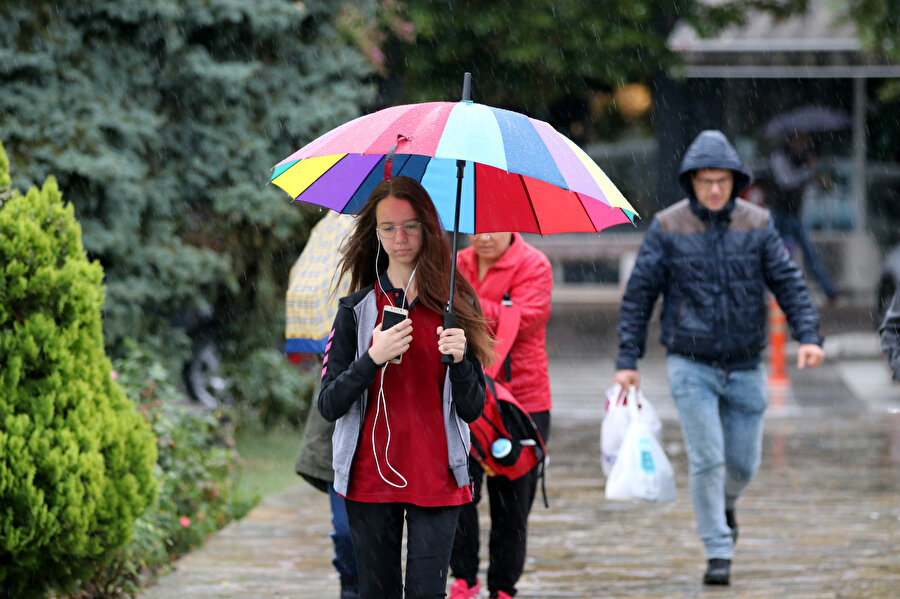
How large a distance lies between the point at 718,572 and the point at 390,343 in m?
2.94

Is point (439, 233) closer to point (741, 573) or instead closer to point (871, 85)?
point (741, 573)

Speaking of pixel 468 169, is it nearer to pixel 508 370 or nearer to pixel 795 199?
pixel 508 370

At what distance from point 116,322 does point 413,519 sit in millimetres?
5151

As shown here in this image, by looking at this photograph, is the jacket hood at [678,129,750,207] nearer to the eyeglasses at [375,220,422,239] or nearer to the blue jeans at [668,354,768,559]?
the blue jeans at [668,354,768,559]

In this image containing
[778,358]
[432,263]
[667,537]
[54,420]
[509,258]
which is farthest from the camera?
[778,358]

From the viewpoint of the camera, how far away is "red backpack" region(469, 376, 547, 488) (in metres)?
5.54

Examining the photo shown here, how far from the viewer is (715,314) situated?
20.7ft

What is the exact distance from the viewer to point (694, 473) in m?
6.37

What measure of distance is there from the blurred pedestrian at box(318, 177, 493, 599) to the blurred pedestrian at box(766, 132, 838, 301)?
16.3 meters

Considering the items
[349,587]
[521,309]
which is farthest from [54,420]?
[521,309]

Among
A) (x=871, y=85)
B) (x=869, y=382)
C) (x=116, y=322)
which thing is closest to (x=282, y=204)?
(x=116, y=322)

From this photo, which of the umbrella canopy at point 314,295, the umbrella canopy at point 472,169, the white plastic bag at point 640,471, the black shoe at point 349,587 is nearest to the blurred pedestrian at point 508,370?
the white plastic bag at point 640,471

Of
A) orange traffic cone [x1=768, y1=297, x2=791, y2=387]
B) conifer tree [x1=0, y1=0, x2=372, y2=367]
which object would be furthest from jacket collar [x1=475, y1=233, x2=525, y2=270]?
orange traffic cone [x1=768, y1=297, x2=791, y2=387]

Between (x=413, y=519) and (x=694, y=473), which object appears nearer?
(x=413, y=519)
